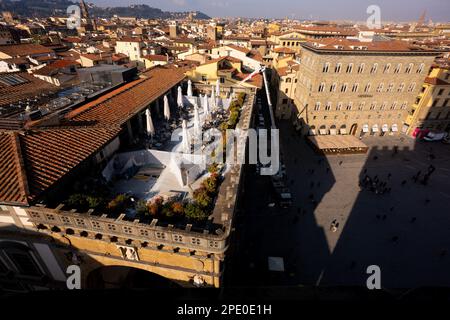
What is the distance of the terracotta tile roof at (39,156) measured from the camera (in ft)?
39.6

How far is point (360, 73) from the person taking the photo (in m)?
41.5

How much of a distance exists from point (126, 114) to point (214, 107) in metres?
11.1

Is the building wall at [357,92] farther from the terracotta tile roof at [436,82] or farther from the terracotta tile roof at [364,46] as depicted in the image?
the terracotta tile roof at [436,82]

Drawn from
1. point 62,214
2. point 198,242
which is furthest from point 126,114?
point 198,242

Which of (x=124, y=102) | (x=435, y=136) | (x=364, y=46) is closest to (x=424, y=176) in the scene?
(x=435, y=136)

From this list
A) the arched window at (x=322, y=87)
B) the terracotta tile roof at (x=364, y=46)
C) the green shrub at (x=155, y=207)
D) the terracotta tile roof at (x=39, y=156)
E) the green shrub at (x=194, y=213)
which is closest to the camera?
the terracotta tile roof at (x=39, y=156)

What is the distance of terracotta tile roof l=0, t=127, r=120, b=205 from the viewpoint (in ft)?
39.6

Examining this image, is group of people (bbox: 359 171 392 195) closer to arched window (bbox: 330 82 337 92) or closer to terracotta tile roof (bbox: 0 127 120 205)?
arched window (bbox: 330 82 337 92)

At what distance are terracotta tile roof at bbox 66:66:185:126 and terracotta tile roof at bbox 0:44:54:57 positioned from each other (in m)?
41.5

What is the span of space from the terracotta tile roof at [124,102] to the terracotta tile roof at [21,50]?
41509 mm

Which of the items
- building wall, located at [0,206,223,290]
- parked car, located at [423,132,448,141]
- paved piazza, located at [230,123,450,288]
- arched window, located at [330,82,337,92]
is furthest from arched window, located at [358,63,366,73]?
building wall, located at [0,206,223,290]

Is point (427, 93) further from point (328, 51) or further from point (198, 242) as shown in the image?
point (198, 242)

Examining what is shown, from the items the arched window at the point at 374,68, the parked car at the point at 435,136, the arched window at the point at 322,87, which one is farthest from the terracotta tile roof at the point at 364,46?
the parked car at the point at 435,136

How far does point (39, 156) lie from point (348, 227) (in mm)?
28785
